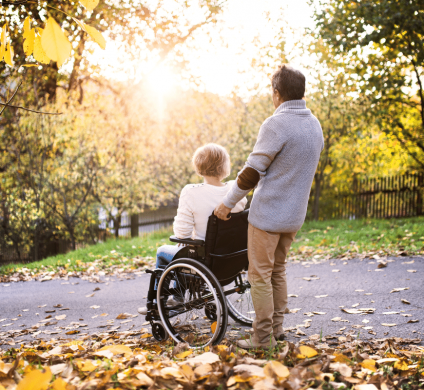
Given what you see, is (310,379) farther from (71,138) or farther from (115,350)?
(71,138)

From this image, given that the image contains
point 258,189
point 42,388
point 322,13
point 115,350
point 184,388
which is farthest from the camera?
point 322,13

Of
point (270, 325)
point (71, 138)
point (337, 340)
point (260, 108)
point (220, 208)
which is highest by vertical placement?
point (260, 108)

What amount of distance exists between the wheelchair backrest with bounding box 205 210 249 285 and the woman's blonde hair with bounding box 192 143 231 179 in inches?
16.0

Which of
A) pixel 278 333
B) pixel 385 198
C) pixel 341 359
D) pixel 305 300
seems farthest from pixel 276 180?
pixel 385 198

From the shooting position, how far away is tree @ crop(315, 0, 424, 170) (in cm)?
776

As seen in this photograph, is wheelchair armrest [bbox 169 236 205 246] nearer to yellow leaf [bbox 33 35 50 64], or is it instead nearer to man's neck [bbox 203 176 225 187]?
man's neck [bbox 203 176 225 187]

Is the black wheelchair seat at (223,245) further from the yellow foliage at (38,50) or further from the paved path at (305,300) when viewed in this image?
the yellow foliage at (38,50)

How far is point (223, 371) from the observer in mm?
2162

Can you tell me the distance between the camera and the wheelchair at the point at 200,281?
2.95 metres

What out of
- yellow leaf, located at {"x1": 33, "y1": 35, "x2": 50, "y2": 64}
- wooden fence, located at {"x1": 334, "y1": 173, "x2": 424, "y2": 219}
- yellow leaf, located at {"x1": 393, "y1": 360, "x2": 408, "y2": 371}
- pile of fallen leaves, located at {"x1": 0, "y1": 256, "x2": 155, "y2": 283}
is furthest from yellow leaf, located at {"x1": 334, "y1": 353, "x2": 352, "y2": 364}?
wooden fence, located at {"x1": 334, "y1": 173, "x2": 424, "y2": 219}

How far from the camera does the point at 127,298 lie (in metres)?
5.42

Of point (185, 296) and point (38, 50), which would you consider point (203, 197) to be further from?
point (38, 50)

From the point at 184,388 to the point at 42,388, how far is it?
2.11 feet

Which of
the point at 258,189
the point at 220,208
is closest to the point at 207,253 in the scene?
the point at 220,208
